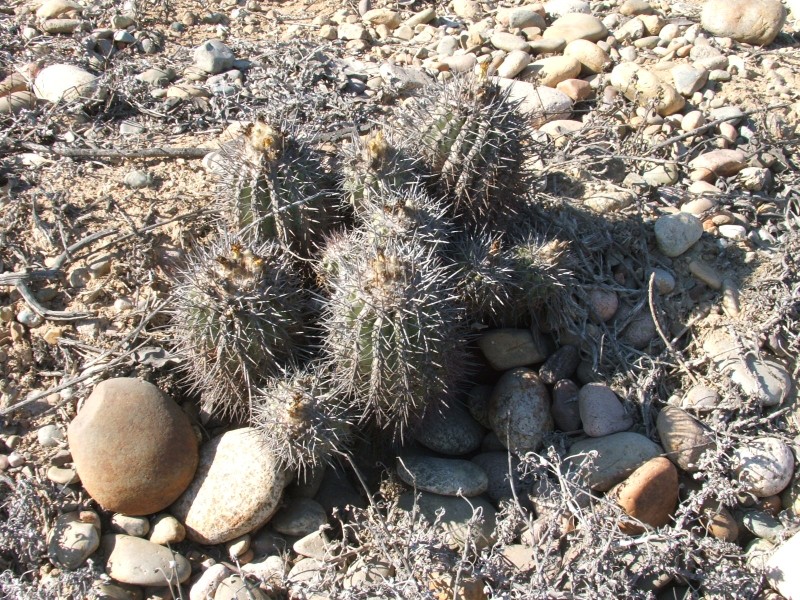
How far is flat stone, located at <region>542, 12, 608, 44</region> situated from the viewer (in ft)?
18.9

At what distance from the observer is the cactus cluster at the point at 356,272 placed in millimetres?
3061

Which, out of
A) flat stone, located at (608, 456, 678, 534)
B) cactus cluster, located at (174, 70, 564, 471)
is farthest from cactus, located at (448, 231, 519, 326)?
flat stone, located at (608, 456, 678, 534)

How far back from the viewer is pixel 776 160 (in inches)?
197

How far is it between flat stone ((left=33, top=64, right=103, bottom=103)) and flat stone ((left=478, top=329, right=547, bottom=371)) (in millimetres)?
2980

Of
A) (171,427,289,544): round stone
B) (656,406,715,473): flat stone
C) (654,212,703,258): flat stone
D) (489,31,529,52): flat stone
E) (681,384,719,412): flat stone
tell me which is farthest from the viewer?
(489,31,529,52): flat stone

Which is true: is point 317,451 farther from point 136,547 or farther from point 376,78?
point 376,78

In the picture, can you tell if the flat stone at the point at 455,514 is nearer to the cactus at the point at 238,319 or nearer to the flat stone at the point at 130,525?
the cactus at the point at 238,319

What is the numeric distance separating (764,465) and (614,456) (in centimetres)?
77

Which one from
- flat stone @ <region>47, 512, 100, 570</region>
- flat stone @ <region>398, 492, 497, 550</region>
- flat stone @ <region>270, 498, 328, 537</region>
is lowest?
flat stone @ <region>398, 492, 497, 550</region>

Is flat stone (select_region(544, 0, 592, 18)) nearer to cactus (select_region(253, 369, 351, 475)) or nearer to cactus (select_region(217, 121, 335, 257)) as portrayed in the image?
cactus (select_region(217, 121, 335, 257))

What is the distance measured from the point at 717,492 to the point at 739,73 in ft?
11.3

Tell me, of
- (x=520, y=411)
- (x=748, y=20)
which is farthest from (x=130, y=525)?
(x=748, y=20)

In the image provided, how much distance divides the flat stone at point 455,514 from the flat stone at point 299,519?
0.39 metres

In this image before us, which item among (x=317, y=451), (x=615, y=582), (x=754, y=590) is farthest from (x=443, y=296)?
(x=754, y=590)
